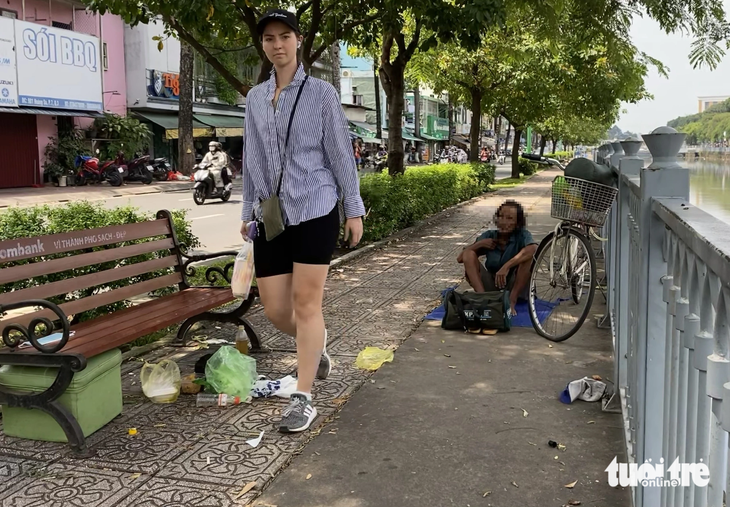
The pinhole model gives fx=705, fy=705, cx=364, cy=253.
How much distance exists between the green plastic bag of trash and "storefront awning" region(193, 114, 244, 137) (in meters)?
28.9

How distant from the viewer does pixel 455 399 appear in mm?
4031

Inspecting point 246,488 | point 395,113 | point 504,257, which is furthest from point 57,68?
point 246,488

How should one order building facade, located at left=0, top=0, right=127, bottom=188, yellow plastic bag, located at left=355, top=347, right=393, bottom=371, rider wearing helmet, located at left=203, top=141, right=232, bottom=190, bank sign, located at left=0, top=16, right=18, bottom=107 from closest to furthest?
yellow plastic bag, located at left=355, top=347, right=393, bottom=371
rider wearing helmet, located at left=203, top=141, right=232, bottom=190
bank sign, located at left=0, top=16, right=18, bottom=107
building facade, located at left=0, top=0, right=127, bottom=188

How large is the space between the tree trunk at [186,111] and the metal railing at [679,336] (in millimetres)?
24564

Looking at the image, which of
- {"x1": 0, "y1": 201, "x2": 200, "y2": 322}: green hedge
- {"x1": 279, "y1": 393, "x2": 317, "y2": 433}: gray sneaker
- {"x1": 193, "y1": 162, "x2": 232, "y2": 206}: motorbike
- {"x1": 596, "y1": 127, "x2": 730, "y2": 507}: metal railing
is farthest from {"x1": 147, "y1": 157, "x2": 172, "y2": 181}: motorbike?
{"x1": 596, "y1": 127, "x2": 730, "y2": 507}: metal railing

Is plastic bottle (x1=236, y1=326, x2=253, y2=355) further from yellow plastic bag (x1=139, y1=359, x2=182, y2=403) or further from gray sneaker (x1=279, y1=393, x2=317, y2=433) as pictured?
gray sneaker (x1=279, y1=393, x2=317, y2=433)

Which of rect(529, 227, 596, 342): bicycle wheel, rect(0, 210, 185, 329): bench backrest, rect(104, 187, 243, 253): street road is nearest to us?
rect(0, 210, 185, 329): bench backrest

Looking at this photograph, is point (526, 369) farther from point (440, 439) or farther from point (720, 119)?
point (720, 119)

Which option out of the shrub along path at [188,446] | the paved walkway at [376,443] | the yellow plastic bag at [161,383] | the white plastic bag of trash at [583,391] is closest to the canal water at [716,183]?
the paved walkway at [376,443]

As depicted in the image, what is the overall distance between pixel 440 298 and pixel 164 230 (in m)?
2.71

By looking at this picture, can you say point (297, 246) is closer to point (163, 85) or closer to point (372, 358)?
point (372, 358)

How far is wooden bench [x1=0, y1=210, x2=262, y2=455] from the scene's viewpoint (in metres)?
3.29

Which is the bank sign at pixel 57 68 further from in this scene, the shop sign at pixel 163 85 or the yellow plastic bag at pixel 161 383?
the yellow plastic bag at pixel 161 383

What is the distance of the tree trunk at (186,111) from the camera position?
25578 mm
